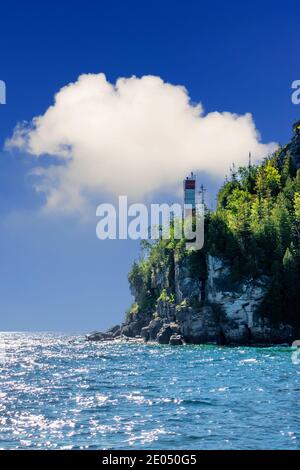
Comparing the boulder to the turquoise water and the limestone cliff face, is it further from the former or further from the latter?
the turquoise water

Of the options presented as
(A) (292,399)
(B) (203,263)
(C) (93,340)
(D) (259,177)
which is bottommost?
(C) (93,340)

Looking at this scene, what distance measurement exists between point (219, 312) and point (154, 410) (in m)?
70.3

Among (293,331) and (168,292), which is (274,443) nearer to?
(293,331)

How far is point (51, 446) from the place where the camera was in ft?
66.1

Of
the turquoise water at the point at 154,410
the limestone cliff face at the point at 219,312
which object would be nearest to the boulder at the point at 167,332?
the limestone cliff face at the point at 219,312

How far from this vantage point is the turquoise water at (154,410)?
20.8 metres

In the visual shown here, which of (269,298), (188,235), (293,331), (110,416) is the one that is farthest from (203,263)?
(110,416)

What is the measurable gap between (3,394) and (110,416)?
11.8 metres

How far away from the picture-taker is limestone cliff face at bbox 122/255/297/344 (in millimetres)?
93438

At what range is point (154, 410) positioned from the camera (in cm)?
2741

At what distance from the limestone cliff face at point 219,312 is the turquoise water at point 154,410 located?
4691cm

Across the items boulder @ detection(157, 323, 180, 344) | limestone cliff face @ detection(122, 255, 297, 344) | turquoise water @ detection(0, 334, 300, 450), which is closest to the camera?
turquoise water @ detection(0, 334, 300, 450)

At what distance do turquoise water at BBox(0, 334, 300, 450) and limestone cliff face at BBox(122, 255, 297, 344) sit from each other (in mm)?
46907

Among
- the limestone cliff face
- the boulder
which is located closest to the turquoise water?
the limestone cliff face
